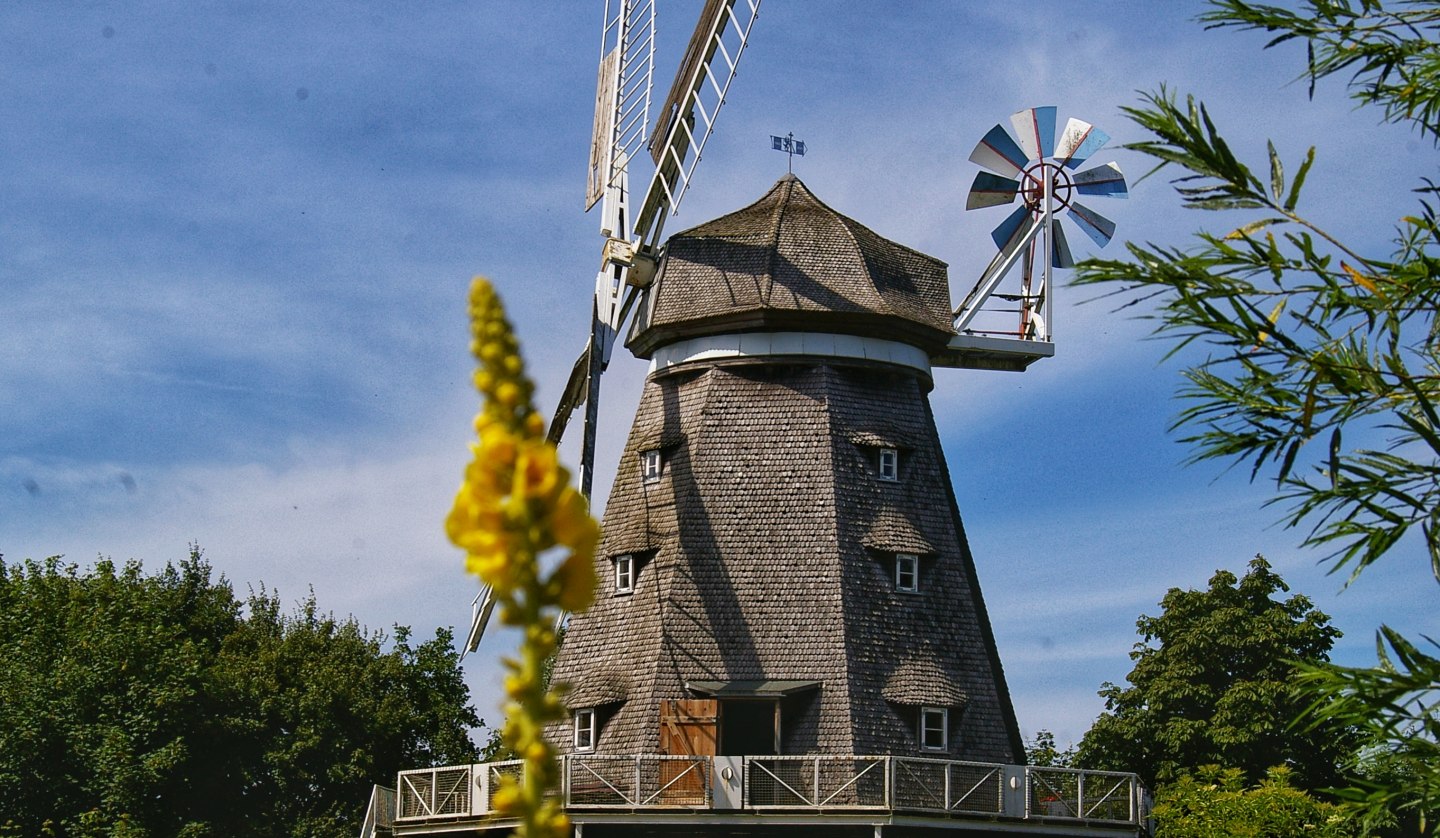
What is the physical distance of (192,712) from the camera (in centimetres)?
3356

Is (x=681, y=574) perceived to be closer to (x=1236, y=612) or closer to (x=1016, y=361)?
(x=1016, y=361)

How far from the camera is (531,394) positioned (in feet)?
11.0

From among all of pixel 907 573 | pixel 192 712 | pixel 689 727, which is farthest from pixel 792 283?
pixel 192 712

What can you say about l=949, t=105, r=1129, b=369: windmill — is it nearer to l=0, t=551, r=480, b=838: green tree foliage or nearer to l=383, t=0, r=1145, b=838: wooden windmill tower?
l=383, t=0, r=1145, b=838: wooden windmill tower

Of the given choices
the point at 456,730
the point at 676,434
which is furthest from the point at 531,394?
the point at 456,730

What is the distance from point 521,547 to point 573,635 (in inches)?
864

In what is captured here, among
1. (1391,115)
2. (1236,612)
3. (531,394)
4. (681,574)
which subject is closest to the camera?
(531,394)

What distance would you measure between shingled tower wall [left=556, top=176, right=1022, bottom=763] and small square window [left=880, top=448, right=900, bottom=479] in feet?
0.40

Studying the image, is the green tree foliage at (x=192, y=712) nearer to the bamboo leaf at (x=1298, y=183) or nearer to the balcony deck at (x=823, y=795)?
the balcony deck at (x=823, y=795)

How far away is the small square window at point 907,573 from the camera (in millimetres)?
24078

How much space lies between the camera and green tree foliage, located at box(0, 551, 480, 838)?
3209cm

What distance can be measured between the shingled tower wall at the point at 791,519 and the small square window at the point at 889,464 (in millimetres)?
122

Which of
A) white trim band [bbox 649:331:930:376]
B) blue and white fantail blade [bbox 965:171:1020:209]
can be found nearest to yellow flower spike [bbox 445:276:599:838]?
white trim band [bbox 649:331:930:376]

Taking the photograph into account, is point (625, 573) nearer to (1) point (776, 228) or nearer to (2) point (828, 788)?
(2) point (828, 788)
